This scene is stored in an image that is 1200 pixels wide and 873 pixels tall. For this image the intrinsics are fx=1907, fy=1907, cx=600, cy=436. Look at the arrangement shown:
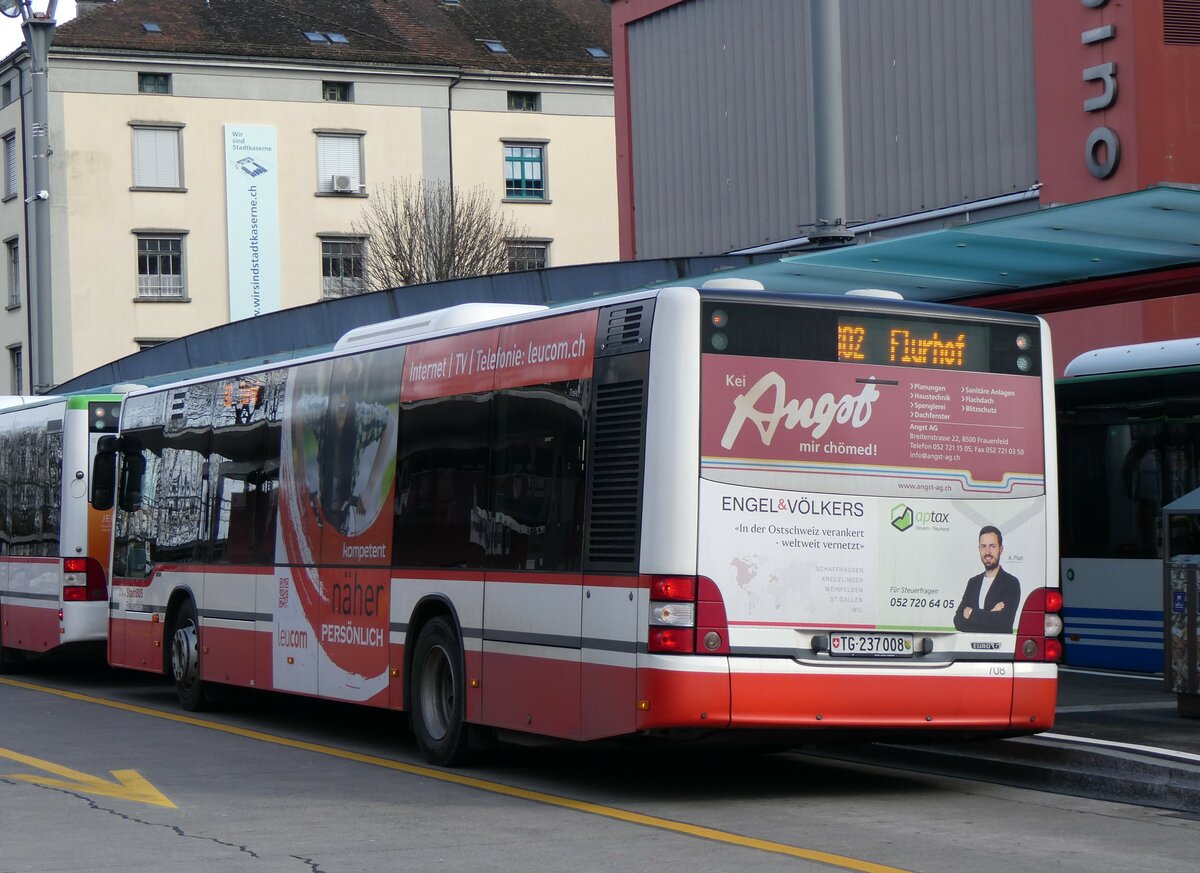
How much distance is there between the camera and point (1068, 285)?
16.1m

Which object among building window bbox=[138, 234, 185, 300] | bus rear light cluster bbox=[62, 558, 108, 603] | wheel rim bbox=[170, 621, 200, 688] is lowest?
wheel rim bbox=[170, 621, 200, 688]

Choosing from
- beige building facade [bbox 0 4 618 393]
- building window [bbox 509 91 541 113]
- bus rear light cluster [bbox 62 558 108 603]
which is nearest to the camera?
bus rear light cluster [bbox 62 558 108 603]

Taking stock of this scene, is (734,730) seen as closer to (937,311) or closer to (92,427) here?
(937,311)

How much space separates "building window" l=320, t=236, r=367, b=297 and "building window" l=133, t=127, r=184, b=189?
16.5ft

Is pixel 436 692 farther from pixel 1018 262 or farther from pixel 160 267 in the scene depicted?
pixel 160 267

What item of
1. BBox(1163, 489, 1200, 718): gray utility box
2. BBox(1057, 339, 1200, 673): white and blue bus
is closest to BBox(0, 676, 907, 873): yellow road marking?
BBox(1163, 489, 1200, 718): gray utility box

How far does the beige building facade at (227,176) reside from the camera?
57.8 metres

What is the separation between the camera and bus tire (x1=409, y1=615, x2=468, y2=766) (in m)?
11.8

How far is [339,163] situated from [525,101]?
23.2ft

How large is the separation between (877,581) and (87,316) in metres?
50.8

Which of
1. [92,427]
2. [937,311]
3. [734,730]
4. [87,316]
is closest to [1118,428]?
[937,311]

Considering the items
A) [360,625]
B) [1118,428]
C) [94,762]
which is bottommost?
[94,762]

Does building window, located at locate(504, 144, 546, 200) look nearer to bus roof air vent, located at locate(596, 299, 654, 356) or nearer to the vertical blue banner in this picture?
the vertical blue banner

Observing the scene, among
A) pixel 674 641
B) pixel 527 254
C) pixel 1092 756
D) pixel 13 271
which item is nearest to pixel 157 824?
pixel 674 641
